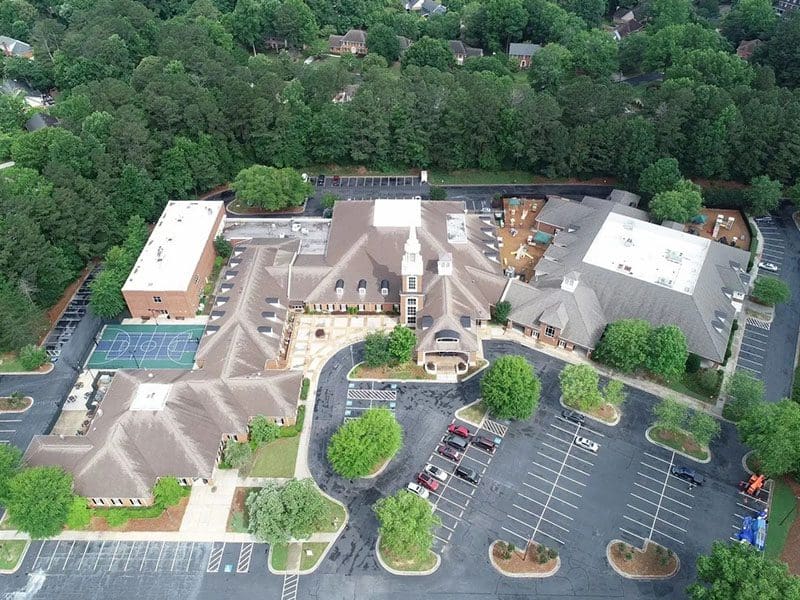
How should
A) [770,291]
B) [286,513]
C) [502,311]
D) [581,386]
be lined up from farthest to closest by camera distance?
[770,291] → [502,311] → [581,386] → [286,513]

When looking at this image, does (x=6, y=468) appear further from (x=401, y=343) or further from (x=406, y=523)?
(x=401, y=343)

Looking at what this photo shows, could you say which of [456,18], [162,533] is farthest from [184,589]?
[456,18]


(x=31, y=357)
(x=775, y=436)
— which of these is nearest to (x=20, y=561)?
(x=31, y=357)

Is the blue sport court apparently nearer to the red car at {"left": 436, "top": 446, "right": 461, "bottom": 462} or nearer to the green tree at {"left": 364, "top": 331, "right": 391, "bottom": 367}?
the green tree at {"left": 364, "top": 331, "right": 391, "bottom": 367}

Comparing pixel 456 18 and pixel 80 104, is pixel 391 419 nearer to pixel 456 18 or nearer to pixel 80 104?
pixel 80 104

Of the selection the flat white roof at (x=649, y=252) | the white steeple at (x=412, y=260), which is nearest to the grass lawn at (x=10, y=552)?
the white steeple at (x=412, y=260)

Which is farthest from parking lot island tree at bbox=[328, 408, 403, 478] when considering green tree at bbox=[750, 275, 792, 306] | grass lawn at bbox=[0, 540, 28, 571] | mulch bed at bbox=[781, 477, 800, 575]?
green tree at bbox=[750, 275, 792, 306]
